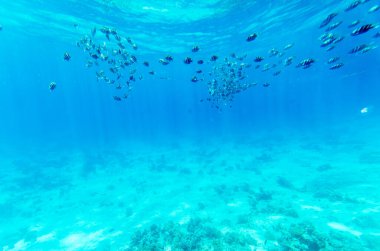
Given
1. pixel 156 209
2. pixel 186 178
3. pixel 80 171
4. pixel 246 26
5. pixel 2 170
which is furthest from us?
pixel 246 26

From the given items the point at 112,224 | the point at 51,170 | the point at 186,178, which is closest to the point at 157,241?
the point at 112,224

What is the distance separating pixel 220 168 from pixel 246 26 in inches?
693

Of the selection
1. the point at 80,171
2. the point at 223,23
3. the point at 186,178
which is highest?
the point at 223,23

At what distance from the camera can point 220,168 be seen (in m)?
23.6

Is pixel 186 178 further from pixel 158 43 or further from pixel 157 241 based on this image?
pixel 158 43

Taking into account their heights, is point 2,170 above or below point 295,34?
below

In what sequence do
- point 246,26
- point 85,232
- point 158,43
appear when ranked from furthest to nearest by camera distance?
point 158,43
point 246,26
point 85,232

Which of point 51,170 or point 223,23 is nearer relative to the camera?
point 51,170

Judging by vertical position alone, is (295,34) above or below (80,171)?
above

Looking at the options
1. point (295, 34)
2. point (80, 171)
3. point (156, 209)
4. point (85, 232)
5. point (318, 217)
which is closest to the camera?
point (318, 217)

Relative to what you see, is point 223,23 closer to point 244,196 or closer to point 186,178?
point 186,178

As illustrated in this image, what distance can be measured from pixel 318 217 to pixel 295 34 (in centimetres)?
3425

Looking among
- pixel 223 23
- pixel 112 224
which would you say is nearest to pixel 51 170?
pixel 112 224

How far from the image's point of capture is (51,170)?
2717 centimetres
